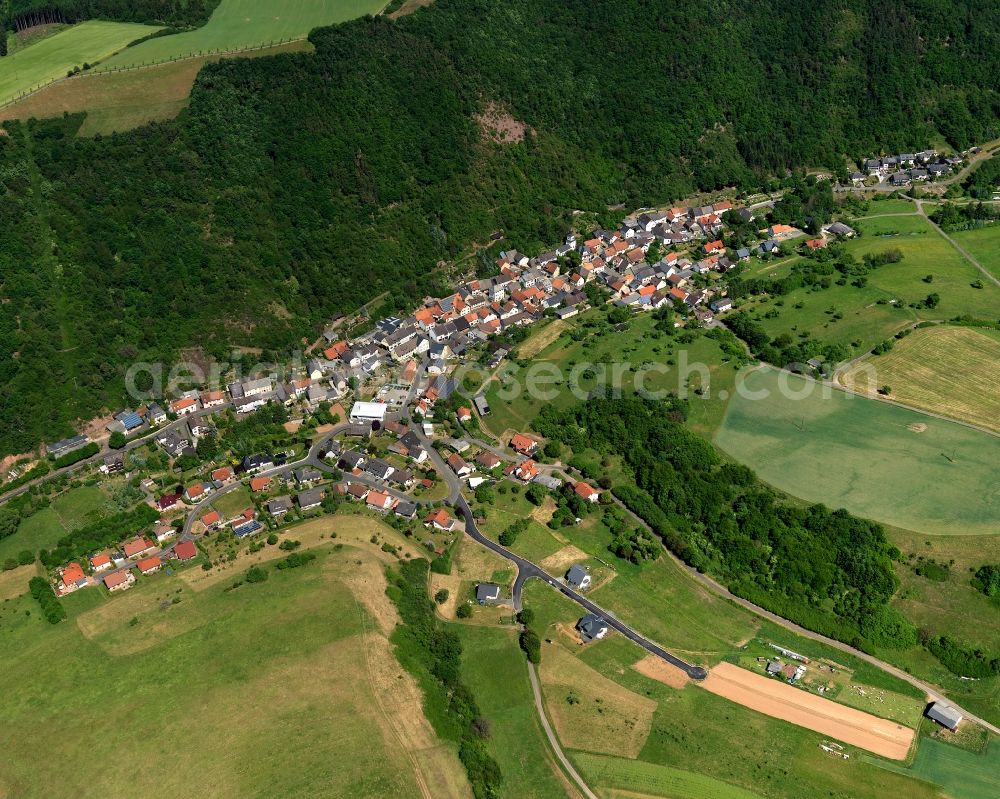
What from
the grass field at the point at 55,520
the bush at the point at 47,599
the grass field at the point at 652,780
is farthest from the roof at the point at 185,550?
the grass field at the point at 652,780

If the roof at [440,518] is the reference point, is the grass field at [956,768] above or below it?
below

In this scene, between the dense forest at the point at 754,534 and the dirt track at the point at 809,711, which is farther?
the dense forest at the point at 754,534

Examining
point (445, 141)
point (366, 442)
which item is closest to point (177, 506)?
point (366, 442)

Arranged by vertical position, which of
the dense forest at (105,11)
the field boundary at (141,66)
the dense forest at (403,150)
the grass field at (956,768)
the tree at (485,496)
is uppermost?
the dense forest at (105,11)

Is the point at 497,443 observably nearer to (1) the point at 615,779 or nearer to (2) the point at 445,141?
(1) the point at 615,779

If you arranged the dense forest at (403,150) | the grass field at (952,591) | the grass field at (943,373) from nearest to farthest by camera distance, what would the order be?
the grass field at (952,591), the grass field at (943,373), the dense forest at (403,150)

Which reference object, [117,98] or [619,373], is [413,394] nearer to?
[619,373]

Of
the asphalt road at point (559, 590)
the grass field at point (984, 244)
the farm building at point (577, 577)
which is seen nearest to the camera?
the asphalt road at point (559, 590)

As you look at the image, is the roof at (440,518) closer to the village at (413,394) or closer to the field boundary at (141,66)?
the village at (413,394)
